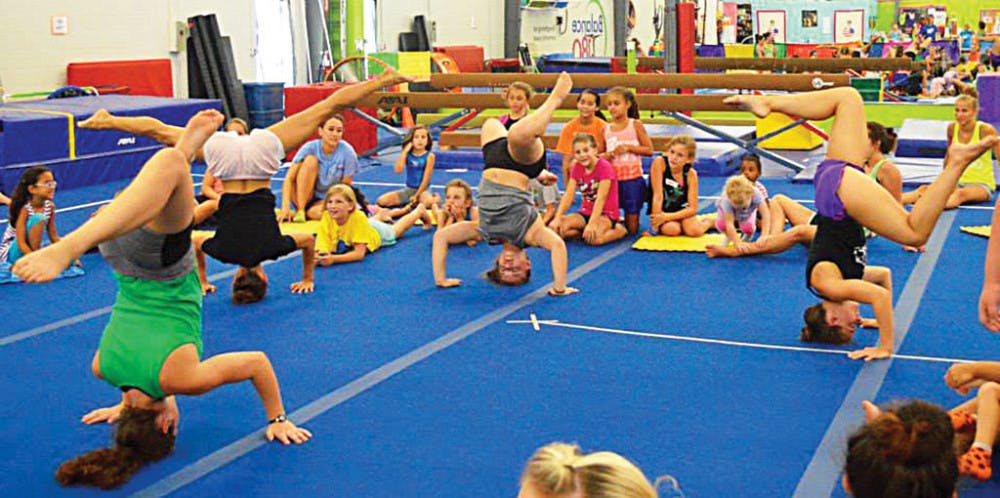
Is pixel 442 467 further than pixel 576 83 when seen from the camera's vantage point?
No

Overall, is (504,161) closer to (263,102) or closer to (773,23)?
(263,102)

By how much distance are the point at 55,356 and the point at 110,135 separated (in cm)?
633

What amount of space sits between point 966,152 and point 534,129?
8.82 feet

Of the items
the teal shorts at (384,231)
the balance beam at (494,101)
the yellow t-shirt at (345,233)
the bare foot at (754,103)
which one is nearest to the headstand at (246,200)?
the yellow t-shirt at (345,233)

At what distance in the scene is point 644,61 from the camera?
15.6m

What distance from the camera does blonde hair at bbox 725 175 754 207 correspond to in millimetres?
7449

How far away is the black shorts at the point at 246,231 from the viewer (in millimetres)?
5961

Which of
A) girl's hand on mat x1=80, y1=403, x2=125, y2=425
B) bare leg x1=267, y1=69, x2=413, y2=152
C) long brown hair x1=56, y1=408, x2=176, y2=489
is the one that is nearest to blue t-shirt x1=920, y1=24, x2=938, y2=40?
bare leg x1=267, y1=69, x2=413, y2=152

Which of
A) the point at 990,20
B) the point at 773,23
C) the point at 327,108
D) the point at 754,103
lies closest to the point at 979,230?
the point at 754,103

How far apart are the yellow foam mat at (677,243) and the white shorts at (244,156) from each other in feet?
9.79

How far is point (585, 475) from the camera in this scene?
1876 mm

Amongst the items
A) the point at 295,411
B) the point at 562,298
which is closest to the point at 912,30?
the point at 562,298

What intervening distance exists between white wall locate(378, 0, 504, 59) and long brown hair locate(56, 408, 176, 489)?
1586 cm

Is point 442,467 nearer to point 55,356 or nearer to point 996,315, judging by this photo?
point 996,315
